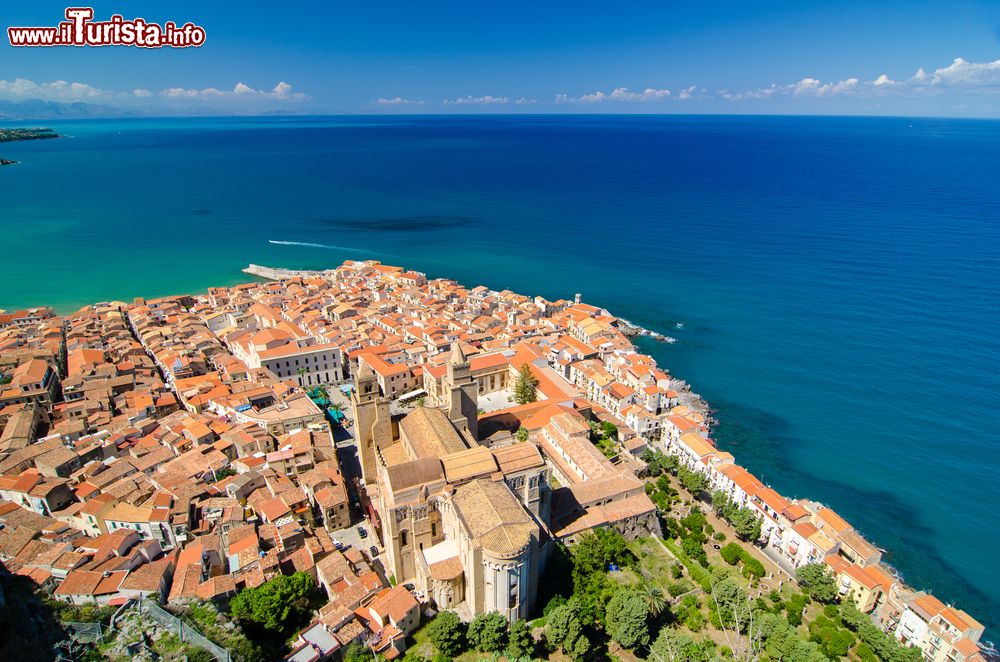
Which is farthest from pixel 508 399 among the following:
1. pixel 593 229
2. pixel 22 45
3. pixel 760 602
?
pixel 593 229

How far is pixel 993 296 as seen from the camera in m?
73.9

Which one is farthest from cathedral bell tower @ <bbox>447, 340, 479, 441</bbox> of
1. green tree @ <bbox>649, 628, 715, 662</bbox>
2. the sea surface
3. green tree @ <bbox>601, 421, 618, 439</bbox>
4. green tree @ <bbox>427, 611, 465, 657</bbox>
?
the sea surface

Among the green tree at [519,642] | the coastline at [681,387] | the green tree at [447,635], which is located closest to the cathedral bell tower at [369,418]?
the green tree at [447,635]

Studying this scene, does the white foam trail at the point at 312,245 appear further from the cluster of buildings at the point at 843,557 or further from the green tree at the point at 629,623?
the green tree at the point at 629,623

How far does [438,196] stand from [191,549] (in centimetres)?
13007

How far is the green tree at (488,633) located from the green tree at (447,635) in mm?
539

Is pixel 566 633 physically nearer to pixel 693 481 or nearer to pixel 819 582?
pixel 819 582

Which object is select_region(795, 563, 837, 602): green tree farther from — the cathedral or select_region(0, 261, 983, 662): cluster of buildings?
the cathedral

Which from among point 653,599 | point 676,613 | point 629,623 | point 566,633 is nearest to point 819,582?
point 676,613

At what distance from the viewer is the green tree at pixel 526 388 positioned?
49719 millimetres

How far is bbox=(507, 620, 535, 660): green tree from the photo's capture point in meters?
25.9

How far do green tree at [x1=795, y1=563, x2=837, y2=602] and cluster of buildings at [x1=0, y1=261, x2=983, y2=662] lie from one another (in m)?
1.02

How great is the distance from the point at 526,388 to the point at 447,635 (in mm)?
26205

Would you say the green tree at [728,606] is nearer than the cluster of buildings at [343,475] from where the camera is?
No
